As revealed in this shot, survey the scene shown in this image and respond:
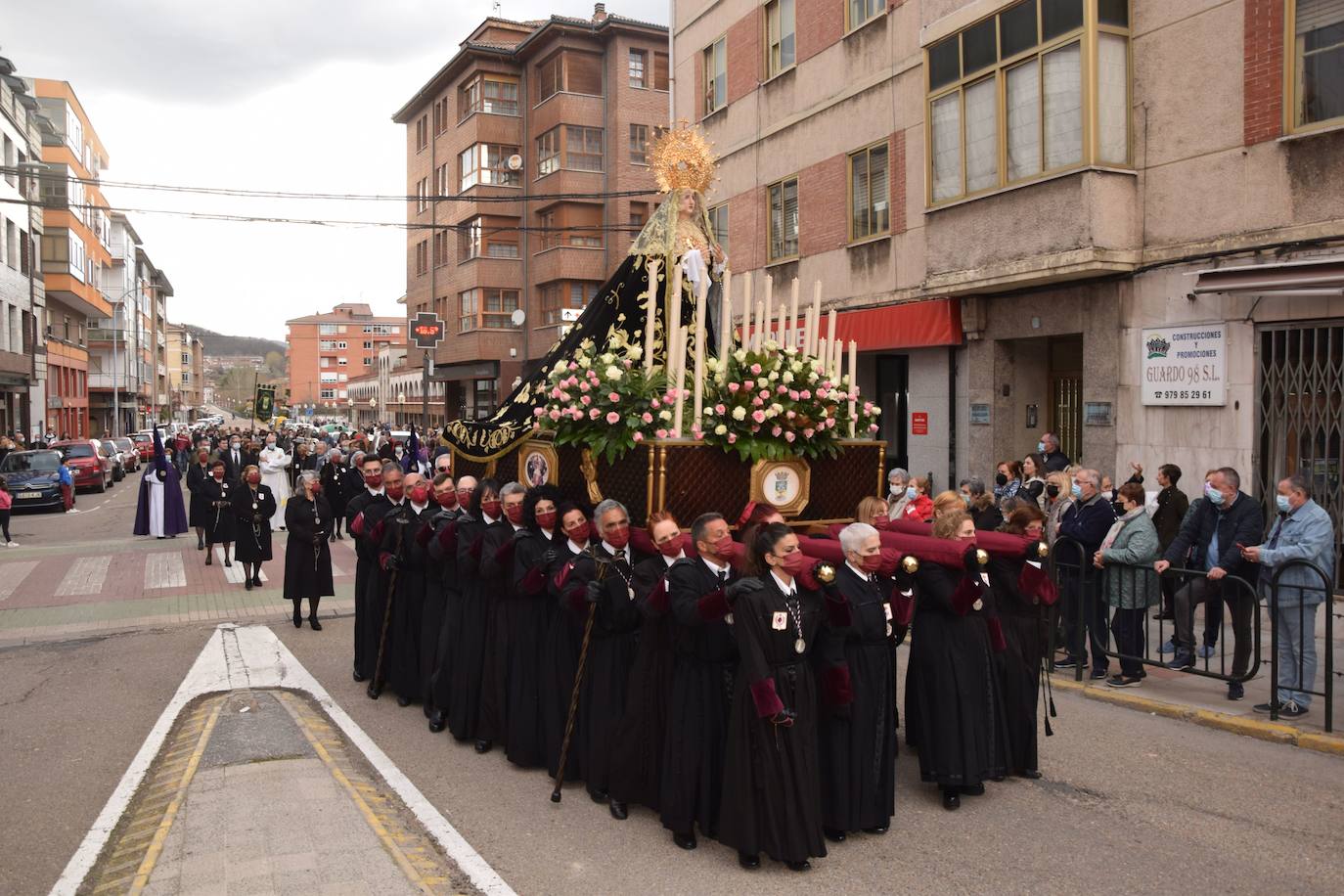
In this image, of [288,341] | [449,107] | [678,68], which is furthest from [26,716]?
[288,341]

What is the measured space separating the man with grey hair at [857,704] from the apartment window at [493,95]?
124ft

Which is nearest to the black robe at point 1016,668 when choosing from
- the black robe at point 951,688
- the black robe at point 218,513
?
the black robe at point 951,688

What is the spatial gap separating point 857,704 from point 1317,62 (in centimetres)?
959

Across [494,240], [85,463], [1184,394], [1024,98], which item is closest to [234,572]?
[1024,98]

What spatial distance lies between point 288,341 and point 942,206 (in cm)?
13145

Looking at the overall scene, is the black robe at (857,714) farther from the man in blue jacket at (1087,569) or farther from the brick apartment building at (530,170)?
the brick apartment building at (530,170)

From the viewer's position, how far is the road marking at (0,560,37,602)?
47.2 ft

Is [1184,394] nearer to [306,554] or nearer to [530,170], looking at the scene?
[306,554]

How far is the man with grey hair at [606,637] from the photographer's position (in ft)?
20.5

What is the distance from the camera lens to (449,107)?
42.9 m

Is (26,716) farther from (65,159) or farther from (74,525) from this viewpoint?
(65,159)

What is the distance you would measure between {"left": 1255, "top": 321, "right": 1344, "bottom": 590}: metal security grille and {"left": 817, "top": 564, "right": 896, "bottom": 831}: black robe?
25.1ft

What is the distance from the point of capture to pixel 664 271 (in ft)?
26.8

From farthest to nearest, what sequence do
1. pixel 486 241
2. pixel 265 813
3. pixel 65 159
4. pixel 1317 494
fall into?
pixel 65 159, pixel 486 241, pixel 1317 494, pixel 265 813
